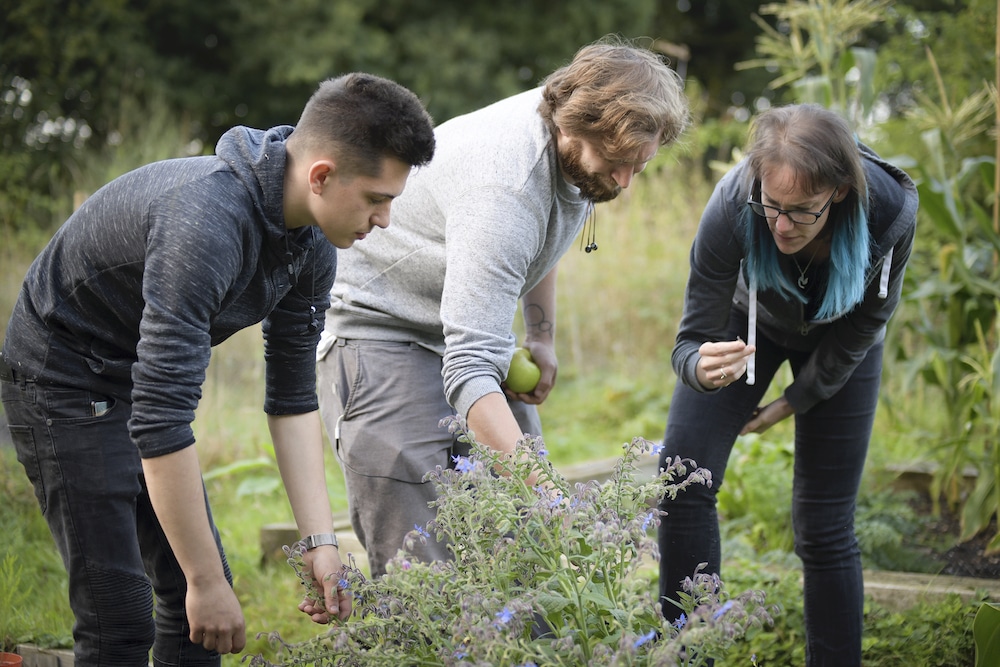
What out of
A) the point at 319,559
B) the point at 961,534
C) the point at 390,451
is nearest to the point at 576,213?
the point at 390,451

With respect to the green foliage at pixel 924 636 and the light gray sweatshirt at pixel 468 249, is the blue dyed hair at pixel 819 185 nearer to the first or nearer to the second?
the light gray sweatshirt at pixel 468 249

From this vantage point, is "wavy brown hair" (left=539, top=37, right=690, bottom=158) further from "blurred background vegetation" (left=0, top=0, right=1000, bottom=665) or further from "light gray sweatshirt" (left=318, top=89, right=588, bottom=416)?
"blurred background vegetation" (left=0, top=0, right=1000, bottom=665)

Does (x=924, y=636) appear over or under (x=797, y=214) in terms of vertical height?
under

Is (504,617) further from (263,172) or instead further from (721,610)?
(263,172)

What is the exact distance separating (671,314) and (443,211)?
5.15 metres

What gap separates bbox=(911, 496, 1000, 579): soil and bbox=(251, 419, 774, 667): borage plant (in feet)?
7.86

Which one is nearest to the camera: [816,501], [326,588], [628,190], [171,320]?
[171,320]

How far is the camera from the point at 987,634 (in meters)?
2.21

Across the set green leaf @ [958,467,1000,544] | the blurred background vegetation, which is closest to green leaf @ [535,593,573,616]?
the blurred background vegetation

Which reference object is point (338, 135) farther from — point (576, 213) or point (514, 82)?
point (514, 82)

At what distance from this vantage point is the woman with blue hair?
7.44 feet

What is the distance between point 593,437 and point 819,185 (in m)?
3.98

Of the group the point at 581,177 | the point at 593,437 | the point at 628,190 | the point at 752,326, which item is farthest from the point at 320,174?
the point at 628,190

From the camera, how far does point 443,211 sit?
7.56ft
